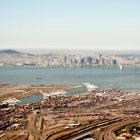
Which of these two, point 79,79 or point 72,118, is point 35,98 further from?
point 79,79

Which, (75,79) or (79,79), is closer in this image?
(79,79)

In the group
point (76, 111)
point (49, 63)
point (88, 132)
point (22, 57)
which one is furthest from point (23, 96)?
point (22, 57)

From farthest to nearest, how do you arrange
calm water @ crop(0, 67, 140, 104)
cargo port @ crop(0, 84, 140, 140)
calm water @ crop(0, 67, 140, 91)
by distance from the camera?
calm water @ crop(0, 67, 140, 91) < calm water @ crop(0, 67, 140, 104) < cargo port @ crop(0, 84, 140, 140)

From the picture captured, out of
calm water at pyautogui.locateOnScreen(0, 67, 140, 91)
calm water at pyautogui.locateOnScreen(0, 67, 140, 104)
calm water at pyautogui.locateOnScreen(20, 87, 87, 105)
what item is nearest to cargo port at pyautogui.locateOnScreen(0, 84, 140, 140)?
calm water at pyautogui.locateOnScreen(20, 87, 87, 105)

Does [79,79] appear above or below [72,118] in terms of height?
below

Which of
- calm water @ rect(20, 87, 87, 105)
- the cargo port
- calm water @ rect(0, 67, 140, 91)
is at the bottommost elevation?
calm water @ rect(0, 67, 140, 91)

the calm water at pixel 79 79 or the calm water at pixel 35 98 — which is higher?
the calm water at pixel 35 98

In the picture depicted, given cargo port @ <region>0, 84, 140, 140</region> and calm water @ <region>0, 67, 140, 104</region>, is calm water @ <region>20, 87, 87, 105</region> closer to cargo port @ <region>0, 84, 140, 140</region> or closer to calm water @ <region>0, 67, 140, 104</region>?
calm water @ <region>0, 67, 140, 104</region>

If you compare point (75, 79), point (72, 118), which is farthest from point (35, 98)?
point (75, 79)

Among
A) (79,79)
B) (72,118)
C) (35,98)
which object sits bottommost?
(79,79)

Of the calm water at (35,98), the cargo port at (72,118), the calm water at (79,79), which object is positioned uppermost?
the cargo port at (72,118)

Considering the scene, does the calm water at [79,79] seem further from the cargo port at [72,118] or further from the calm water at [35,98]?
the cargo port at [72,118]

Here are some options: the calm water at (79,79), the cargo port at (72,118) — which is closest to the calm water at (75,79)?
the calm water at (79,79)
